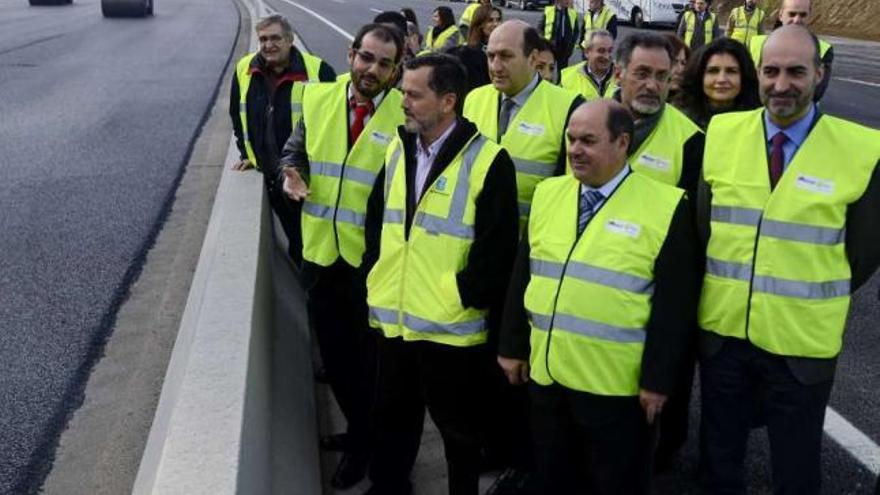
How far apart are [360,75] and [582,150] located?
53.3 inches

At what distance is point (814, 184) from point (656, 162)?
2.64 feet

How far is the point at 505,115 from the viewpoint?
14.0 feet

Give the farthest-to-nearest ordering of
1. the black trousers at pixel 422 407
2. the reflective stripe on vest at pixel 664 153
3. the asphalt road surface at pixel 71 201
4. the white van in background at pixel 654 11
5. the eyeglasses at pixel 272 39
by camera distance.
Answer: the white van in background at pixel 654 11 < the eyeglasses at pixel 272 39 < the asphalt road surface at pixel 71 201 < the reflective stripe on vest at pixel 664 153 < the black trousers at pixel 422 407

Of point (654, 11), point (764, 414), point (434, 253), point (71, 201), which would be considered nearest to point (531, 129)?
point (434, 253)

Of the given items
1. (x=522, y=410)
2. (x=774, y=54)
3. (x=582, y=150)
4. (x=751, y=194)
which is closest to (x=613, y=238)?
(x=582, y=150)

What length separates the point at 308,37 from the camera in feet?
79.6

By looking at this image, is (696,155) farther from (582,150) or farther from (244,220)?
(244,220)

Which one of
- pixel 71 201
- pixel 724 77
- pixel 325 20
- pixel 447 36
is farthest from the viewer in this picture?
pixel 325 20

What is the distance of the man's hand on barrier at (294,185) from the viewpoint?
4074 millimetres

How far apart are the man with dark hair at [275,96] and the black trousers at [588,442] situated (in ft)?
7.17

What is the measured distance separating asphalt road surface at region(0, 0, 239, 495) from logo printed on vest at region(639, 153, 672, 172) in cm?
293

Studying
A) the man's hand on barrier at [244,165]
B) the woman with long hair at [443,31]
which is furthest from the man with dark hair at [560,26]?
the man's hand on barrier at [244,165]

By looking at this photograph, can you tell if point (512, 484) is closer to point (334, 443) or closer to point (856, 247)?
point (334, 443)

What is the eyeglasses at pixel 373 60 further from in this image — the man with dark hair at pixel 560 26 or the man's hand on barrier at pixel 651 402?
the man with dark hair at pixel 560 26
